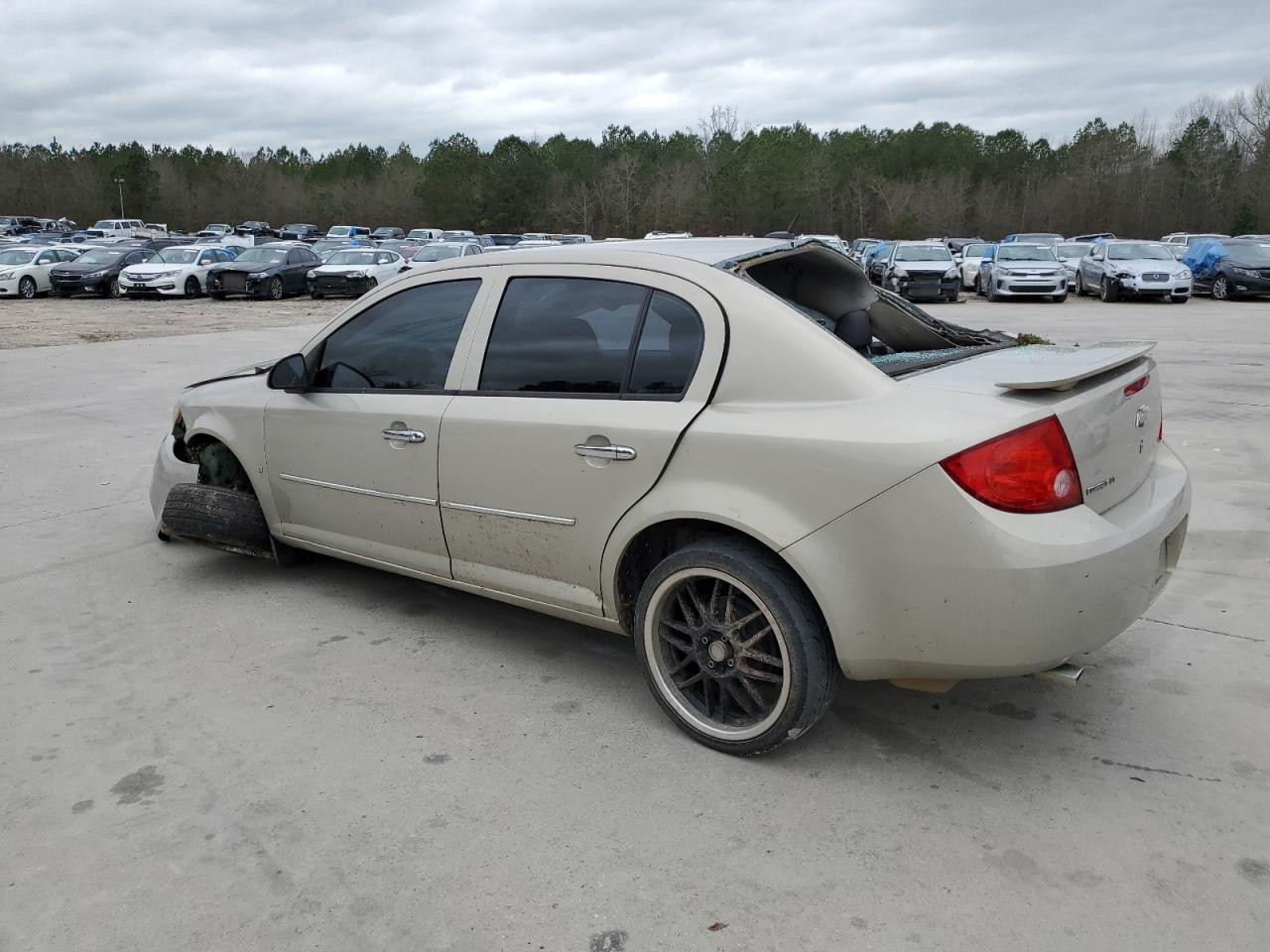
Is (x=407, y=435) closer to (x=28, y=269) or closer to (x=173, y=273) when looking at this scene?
(x=173, y=273)

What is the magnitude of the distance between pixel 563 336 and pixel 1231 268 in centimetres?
2715

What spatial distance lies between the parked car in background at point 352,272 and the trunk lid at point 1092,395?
25.4m

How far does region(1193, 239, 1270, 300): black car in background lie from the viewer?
25.1m

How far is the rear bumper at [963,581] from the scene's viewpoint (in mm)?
2744

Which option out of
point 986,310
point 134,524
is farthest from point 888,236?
point 134,524

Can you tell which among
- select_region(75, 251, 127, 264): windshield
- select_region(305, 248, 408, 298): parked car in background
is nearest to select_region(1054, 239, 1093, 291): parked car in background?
select_region(305, 248, 408, 298): parked car in background

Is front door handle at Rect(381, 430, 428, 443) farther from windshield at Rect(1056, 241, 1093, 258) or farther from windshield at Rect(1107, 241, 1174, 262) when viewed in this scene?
windshield at Rect(1056, 241, 1093, 258)

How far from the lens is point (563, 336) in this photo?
12.0 feet

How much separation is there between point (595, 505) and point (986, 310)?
73.4 feet

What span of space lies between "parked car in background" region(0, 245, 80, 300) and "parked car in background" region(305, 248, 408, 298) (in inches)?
322

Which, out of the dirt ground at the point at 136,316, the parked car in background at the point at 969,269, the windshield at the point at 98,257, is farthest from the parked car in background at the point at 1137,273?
the windshield at the point at 98,257

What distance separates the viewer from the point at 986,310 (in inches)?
934

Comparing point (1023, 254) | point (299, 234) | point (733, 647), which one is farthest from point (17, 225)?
point (733, 647)

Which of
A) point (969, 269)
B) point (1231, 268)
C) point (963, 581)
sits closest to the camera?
point (963, 581)
